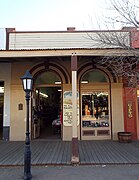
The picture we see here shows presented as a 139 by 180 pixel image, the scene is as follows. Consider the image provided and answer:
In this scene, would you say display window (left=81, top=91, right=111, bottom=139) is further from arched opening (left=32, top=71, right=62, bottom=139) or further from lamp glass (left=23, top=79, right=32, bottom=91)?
lamp glass (left=23, top=79, right=32, bottom=91)

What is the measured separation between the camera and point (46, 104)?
1678 cm

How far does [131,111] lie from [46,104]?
623cm

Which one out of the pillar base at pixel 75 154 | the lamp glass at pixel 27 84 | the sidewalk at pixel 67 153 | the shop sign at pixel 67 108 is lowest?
the sidewalk at pixel 67 153

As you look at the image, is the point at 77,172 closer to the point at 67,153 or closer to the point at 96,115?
the point at 67,153

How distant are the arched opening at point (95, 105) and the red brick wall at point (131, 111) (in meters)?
0.85

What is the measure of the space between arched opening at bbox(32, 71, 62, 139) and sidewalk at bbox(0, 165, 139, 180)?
18.8ft

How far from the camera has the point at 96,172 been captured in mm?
6969

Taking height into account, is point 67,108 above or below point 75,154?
above

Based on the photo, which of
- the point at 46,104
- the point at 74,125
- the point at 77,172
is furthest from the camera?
the point at 46,104

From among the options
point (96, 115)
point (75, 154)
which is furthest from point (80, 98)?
point (75, 154)

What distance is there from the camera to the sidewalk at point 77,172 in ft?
21.3

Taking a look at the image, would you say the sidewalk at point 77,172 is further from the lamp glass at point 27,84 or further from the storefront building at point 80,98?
the storefront building at point 80,98

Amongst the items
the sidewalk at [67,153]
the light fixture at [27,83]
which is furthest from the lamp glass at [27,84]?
the sidewalk at [67,153]

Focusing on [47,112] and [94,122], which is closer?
[94,122]
